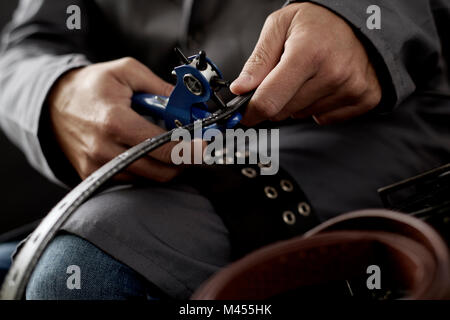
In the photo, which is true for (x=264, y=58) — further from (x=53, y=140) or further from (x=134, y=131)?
(x=53, y=140)

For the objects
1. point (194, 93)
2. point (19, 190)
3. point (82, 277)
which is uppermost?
point (194, 93)

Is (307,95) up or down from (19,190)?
up

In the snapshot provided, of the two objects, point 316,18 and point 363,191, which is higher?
point 316,18

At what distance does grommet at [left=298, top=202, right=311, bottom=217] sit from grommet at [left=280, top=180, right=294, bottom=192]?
13 millimetres

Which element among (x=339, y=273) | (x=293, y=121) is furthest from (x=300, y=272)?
(x=293, y=121)

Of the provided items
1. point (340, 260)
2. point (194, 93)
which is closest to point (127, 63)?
point (194, 93)

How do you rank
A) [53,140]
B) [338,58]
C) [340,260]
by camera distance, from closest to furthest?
[340,260]
[338,58]
[53,140]

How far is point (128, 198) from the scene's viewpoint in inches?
12.8

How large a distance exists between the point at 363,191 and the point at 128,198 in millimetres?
167

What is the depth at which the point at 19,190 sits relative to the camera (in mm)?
801

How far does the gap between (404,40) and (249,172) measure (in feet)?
0.46

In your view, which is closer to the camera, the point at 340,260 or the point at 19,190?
the point at 340,260

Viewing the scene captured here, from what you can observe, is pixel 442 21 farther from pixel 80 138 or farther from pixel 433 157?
pixel 80 138

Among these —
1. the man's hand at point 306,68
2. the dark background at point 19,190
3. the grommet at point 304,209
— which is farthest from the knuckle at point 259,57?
the dark background at point 19,190
